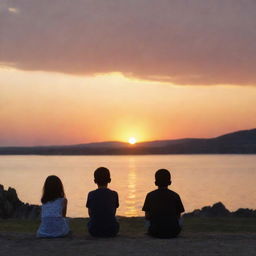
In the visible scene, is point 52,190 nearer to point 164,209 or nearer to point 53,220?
point 53,220

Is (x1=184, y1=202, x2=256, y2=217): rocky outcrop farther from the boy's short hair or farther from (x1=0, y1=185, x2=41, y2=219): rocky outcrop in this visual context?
the boy's short hair

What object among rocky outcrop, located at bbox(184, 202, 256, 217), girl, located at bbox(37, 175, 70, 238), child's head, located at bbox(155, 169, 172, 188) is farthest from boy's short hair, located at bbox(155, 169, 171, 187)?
rocky outcrop, located at bbox(184, 202, 256, 217)

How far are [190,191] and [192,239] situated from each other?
77.1 metres

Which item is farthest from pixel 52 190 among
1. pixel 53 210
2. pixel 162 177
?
pixel 162 177

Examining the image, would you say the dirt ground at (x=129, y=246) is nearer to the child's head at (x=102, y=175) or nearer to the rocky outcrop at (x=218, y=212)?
the child's head at (x=102, y=175)

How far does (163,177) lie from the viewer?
1259 centimetres

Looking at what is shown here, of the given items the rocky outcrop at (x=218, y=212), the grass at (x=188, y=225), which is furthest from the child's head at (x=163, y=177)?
the rocky outcrop at (x=218, y=212)

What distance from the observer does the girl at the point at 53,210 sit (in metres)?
12.8

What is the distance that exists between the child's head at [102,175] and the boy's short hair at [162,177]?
103cm

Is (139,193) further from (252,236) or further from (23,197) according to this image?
(252,236)

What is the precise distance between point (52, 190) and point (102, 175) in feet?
3.59

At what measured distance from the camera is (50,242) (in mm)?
12562

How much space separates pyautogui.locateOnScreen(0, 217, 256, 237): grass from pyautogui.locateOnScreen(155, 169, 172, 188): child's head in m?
6.81

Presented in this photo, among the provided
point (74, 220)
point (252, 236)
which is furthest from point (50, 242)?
point (74, 220)
